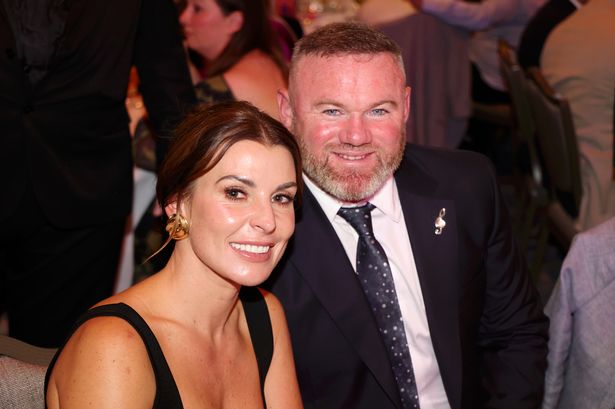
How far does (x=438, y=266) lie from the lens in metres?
2.07

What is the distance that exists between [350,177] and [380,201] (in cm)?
15

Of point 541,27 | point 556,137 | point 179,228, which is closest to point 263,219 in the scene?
point 179,228

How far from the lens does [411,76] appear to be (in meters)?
5.01

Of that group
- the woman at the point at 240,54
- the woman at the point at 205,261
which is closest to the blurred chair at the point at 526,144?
the woman at the point at 240,54

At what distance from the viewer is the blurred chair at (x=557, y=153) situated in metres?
3.22

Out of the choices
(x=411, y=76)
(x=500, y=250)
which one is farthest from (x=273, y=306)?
(x=411, y=76)

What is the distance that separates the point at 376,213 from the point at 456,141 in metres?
3.21

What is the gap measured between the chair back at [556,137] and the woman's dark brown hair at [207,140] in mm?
1822

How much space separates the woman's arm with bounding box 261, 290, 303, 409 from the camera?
70.8 inches

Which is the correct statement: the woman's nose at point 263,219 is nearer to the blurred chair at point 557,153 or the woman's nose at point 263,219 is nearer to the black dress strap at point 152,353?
the black dress strap at point 152,353

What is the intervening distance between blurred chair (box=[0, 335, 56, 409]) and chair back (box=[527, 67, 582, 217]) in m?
2.26

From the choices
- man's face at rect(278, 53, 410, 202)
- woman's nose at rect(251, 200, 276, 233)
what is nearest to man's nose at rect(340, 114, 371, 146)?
man's face at rect(278, 53, 410, 202)

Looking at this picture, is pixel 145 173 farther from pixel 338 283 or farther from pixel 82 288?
pixel 338 283

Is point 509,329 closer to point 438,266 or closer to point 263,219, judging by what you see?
point 438,266
